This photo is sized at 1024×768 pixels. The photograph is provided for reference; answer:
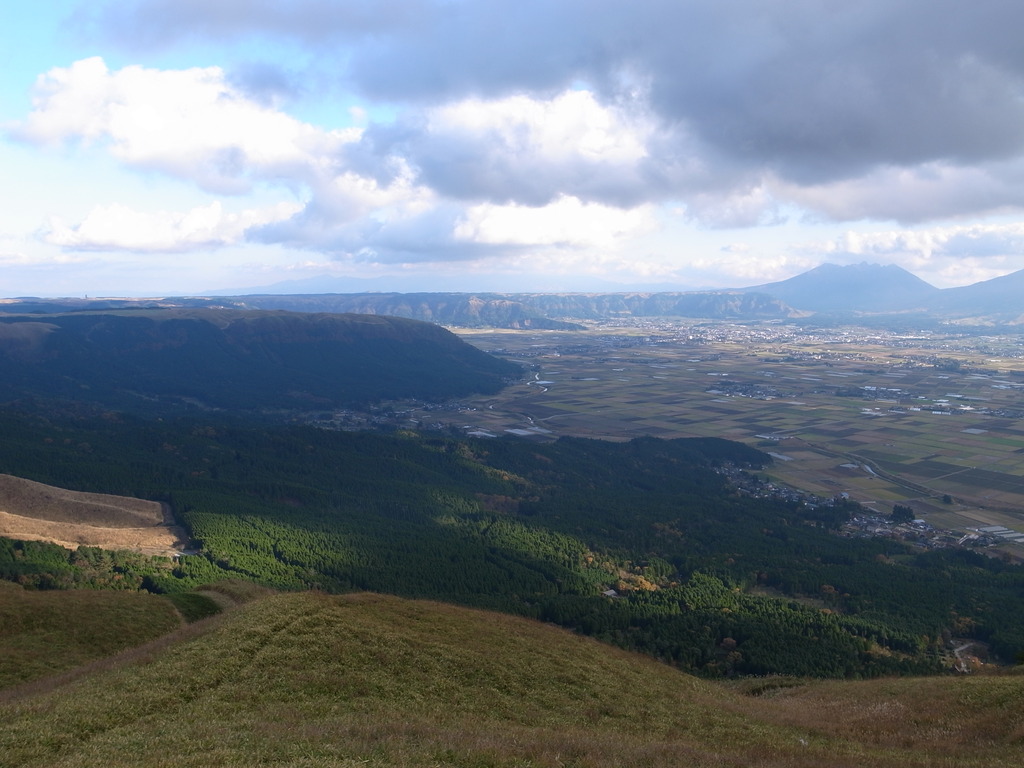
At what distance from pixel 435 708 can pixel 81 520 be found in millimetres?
80847

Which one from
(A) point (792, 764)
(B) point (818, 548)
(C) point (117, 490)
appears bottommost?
(B) point (818, 548)

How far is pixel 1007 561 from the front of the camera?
100625 mm

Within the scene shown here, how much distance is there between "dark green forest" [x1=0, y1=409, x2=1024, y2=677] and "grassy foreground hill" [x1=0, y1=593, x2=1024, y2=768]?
24596 mm

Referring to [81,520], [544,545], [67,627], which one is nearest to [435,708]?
[67,627]

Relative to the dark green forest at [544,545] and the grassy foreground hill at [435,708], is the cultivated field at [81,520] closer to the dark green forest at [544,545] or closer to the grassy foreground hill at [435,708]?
the dark green forest at [544,545]

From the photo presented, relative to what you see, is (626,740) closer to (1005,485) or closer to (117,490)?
(117,490)

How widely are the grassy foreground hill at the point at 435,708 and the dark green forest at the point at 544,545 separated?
80.7ft

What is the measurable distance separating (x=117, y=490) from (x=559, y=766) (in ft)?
357

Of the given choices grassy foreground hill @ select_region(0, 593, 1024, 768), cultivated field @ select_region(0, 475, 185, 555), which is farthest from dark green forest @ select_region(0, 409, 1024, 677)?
grassy foreground hill @ select_region(0, 593, 1024, 768)

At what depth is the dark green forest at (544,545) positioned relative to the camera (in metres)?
72.1

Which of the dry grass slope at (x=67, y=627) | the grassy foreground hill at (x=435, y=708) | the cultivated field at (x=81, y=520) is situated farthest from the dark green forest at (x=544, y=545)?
the grassy foreground hill at (x=435, y=708)

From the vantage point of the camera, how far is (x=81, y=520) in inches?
3656

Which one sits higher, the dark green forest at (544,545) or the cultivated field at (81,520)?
the cultivated field at (81,520)

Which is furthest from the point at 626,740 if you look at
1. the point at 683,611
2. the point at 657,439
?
the point at 657,439
